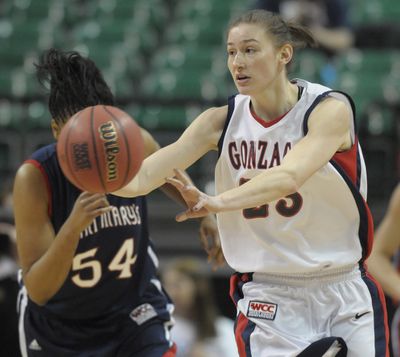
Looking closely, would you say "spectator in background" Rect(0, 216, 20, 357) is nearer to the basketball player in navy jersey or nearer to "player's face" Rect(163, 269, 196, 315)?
"player's face" Rect(163, 269, 196, 315)

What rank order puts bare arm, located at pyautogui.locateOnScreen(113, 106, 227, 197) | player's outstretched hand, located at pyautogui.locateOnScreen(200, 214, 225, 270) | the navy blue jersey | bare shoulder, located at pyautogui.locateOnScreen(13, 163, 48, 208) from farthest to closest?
player's outstretched hand, located at pyautogui.locateOnScreen(200, 214, 225, 270) < the navy blue jersey < bare shoulder, located at pyautogui.locateOnScreen(13, 163, 48, 208) < bare arm, located at pyautogui.locateOnScreen(113, 106, 227, 197)

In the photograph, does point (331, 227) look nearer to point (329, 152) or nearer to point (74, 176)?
point (329, 152)

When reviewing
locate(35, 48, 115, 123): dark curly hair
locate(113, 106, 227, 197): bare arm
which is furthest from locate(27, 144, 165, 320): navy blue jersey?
locate(113, 106, 227, 197): bare arm

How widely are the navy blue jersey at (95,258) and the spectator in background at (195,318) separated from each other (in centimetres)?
225

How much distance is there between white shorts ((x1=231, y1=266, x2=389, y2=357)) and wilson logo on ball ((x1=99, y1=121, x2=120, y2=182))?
79 centimetres

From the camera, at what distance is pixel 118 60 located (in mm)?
10406

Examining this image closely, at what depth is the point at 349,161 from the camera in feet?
12.6

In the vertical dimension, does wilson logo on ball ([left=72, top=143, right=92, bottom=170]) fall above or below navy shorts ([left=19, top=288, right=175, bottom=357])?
above

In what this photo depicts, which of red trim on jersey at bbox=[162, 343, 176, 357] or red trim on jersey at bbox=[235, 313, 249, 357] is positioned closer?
red trim on jersey at bbox=[235, 313, 249, 357]

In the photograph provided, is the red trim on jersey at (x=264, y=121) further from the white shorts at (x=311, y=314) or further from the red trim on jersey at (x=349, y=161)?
the white shorts at (x=311, y=314)

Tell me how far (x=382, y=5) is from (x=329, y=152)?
793 cm

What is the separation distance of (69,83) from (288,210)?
1.19 metres

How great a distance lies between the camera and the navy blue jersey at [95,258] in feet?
14.2

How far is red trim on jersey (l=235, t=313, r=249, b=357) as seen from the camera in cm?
390
